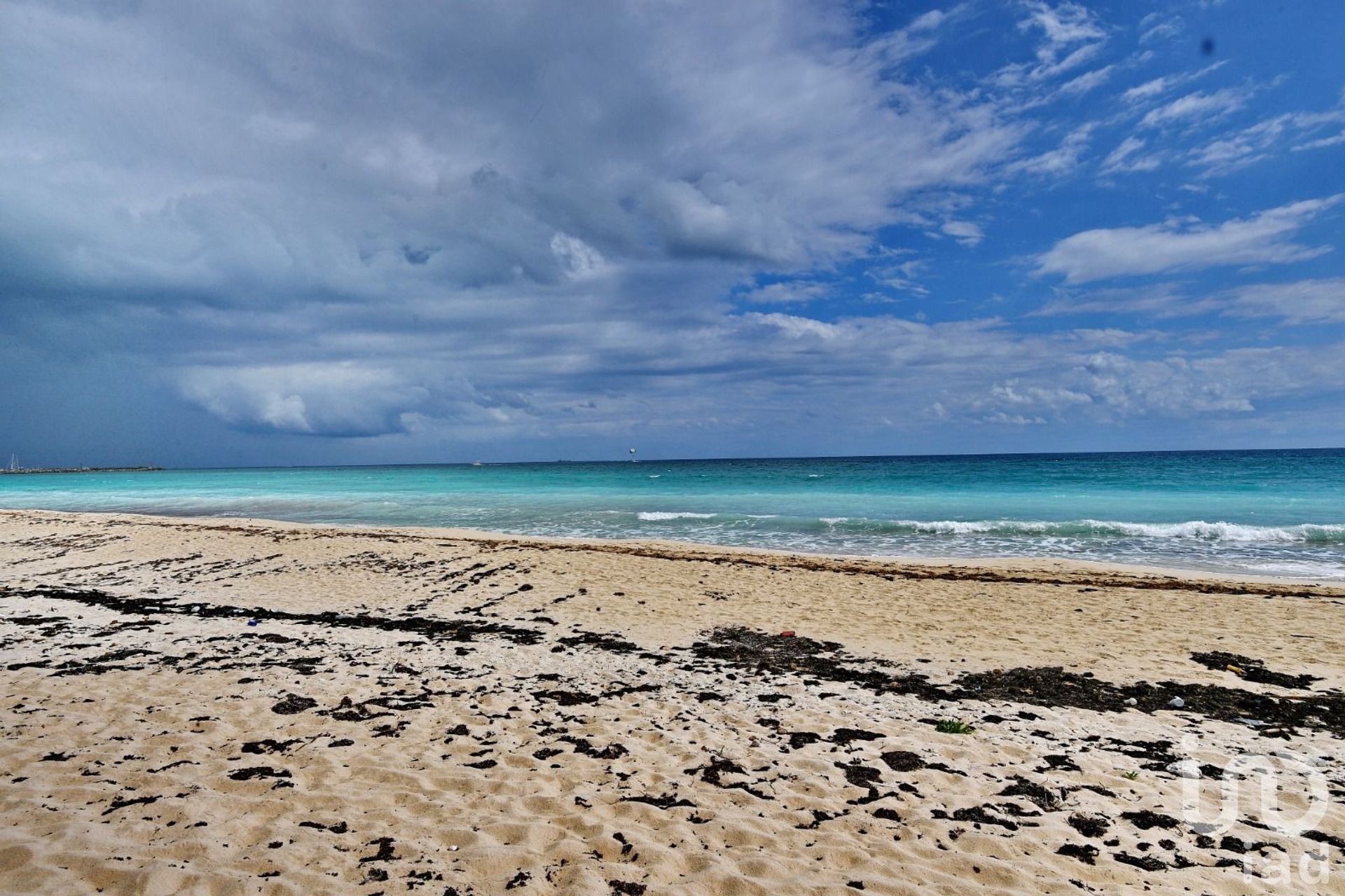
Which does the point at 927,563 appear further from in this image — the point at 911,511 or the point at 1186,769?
the point at 911,511

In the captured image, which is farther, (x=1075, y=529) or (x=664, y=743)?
(x=1075, y=529)

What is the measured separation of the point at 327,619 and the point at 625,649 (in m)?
5.41

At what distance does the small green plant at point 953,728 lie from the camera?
6.16m

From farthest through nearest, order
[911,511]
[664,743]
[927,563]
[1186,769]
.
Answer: [911,511] → [927,563] → [664,743] → [1186,769]

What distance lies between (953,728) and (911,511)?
28.6 metres

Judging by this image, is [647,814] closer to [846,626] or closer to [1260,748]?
[1260,748]

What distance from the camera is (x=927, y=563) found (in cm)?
1752

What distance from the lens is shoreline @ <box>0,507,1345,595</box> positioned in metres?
14.9

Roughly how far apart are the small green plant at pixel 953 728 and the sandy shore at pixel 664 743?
97 millimetres

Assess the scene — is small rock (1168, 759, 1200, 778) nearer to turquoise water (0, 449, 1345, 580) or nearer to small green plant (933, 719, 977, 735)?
small green plant (933, 719, 977, 735)

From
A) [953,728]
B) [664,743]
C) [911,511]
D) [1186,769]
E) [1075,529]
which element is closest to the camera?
[1186,769]

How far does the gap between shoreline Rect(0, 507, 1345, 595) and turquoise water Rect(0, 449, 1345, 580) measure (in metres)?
1.11

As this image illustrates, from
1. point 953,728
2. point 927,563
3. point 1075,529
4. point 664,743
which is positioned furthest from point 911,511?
point 664,743

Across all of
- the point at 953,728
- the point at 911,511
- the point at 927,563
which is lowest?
the point at 927,563
